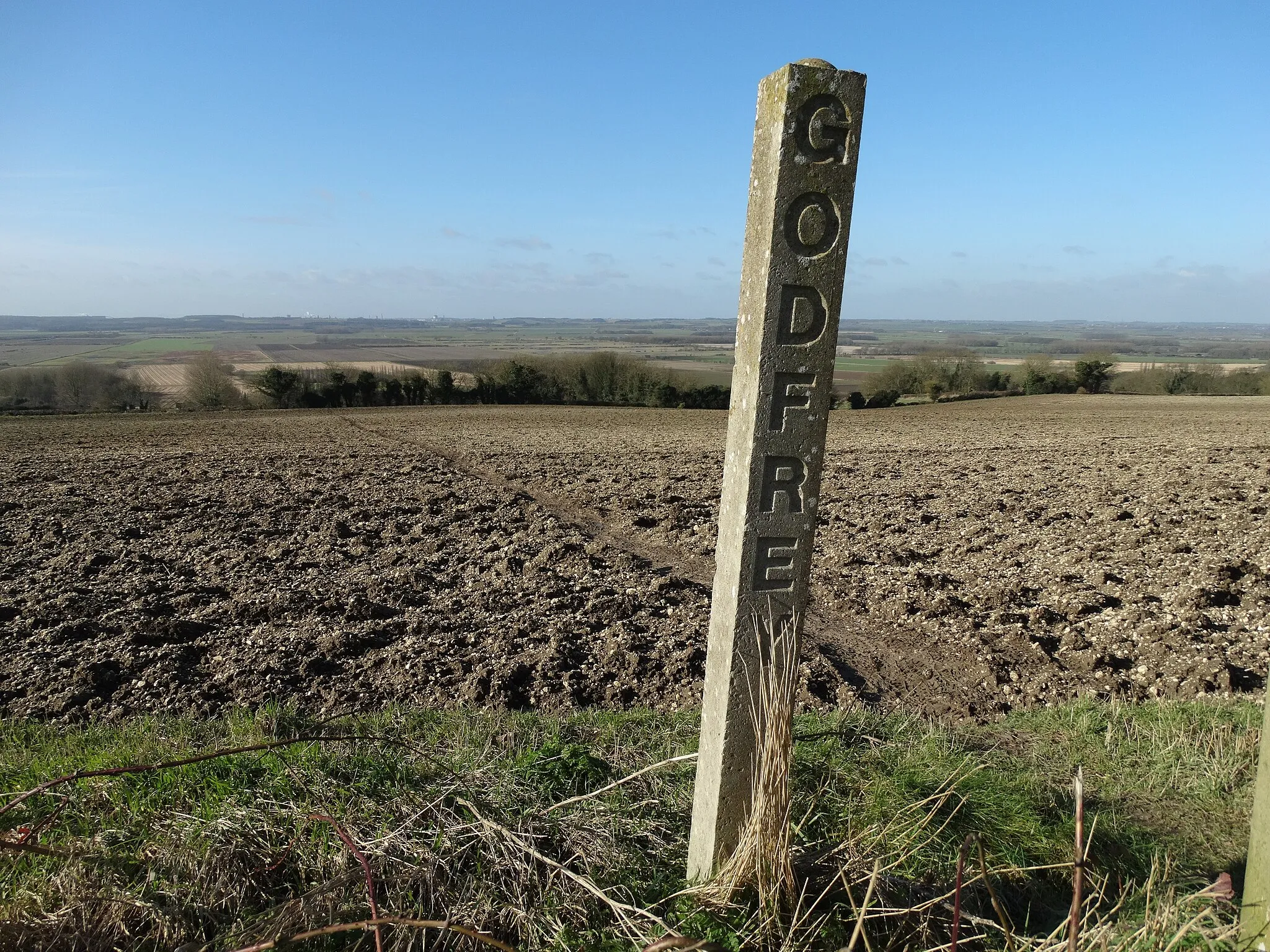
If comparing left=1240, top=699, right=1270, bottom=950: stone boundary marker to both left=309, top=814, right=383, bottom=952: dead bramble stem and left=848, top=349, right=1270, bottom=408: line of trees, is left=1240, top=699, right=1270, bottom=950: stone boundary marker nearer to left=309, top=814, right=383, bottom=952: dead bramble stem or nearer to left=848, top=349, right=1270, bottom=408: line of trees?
left=309, top=814, right=383, bottom=952: dead bramble stem

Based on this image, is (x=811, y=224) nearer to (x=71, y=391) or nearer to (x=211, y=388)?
(x=211, y=388)

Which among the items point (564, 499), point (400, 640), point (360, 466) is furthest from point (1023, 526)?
point (360, 466)

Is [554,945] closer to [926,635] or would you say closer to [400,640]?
[400,640]

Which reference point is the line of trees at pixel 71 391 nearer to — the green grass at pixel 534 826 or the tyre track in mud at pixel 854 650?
the tyre track in mud at pixel 854 650

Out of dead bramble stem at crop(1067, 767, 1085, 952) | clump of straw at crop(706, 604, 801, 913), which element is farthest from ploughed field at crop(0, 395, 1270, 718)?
dead bramble stem at crop(1067, 767, 1085, 952)

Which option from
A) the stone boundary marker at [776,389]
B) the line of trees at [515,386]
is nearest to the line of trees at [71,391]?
the line of trees at [515,386]

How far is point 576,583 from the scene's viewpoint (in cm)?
958

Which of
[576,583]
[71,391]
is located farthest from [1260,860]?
[71,391]

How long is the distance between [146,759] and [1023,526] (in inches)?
457

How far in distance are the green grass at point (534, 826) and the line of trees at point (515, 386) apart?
3890 centimetres

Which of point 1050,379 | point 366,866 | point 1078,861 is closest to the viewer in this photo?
point 1078,861

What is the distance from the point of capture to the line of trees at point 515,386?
139 ft

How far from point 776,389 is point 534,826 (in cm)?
240

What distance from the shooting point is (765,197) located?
3043 mm
